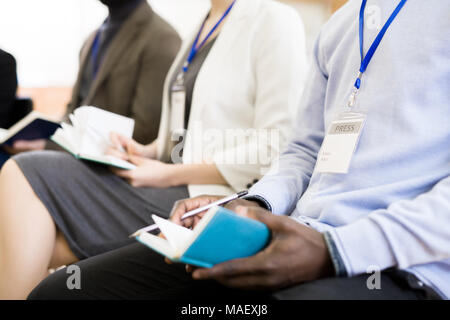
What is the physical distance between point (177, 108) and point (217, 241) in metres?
0.92

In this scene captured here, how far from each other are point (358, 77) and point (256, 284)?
399 millimetres

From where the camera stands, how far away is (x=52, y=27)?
419cm

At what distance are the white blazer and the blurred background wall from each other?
120 inches

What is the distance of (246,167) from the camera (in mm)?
1162

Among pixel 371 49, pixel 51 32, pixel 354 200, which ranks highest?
pixel 371 49

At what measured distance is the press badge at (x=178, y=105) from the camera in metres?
1.35

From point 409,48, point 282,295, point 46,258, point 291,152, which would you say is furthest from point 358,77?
point 46,258

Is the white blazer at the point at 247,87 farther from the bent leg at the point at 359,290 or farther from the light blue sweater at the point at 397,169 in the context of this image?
the bent leg at the point at 359,290

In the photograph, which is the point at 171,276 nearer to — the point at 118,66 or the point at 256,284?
the point at 256,284

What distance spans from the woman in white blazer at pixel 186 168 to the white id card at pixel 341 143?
0.40 m

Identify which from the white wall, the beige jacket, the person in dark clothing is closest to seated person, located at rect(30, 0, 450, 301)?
the beige jacket

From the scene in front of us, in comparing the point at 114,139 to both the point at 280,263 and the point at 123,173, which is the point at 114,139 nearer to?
the point at 123,173

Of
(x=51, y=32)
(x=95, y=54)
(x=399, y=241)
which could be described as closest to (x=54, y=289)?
(x=399, y=241)
